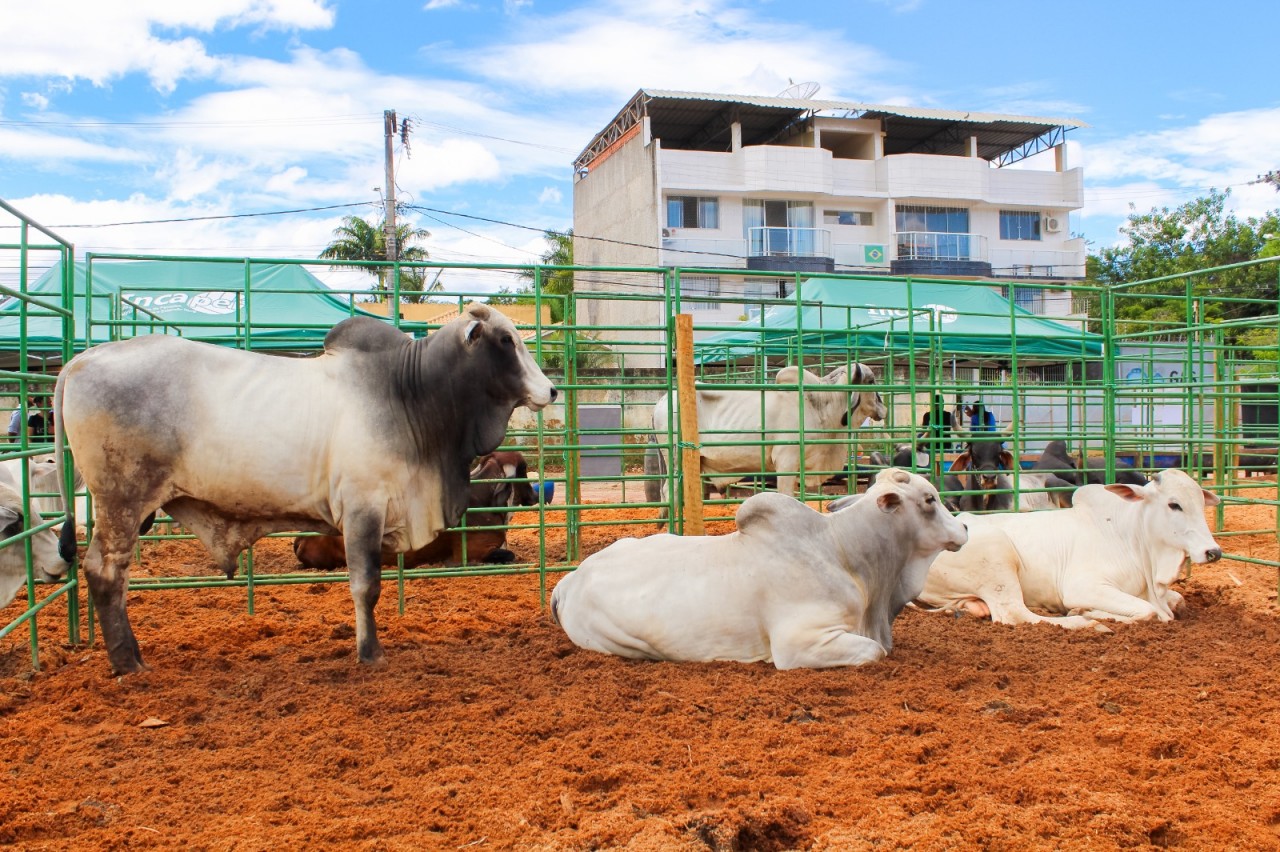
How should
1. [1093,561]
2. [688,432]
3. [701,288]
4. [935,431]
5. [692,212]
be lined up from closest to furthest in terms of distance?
[1093,561], [688,432], [935,431], [692,212], [701,288]

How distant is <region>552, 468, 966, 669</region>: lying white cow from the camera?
15.8 feet

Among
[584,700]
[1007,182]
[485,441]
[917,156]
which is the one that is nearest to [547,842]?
[584,700]

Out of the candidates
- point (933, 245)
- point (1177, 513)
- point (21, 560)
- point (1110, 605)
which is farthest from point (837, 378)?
point (933, 245)

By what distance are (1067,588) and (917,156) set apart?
30.4 meters

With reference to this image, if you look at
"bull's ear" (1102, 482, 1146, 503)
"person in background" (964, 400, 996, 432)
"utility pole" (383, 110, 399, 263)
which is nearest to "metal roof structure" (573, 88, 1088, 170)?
"utility pole" (383, 110, 399, 263)

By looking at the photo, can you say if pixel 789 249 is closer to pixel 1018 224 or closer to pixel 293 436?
pixel 1018 224

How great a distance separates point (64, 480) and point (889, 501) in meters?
4.04

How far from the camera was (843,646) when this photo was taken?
15.7ft

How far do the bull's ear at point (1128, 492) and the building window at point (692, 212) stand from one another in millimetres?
26717

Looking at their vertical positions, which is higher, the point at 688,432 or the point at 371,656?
the point at 688,432

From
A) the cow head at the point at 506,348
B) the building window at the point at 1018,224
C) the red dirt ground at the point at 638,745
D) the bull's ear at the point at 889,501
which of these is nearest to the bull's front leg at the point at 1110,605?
the red dirt ground at the point at 638,745

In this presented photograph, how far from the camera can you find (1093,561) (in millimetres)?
6301

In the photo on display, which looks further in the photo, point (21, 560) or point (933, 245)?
point (933, 245)

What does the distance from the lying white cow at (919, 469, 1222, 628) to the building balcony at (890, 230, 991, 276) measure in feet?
94.2
